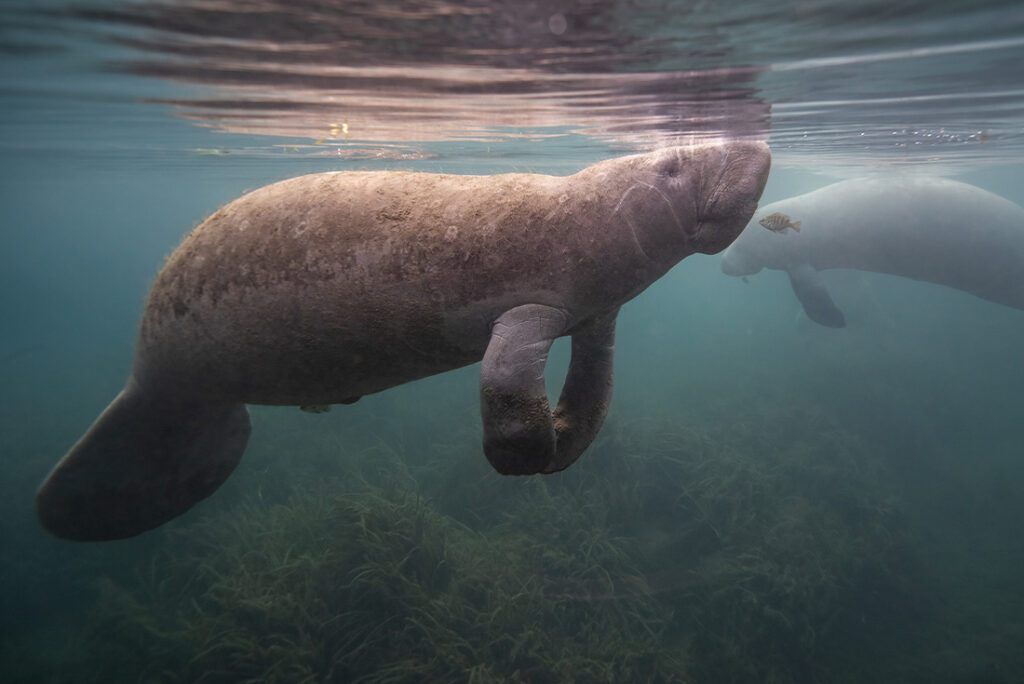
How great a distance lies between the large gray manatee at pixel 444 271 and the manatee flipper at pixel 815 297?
11.8 m

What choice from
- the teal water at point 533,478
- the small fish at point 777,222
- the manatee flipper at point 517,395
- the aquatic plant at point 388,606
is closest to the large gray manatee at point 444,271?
the manatee flipper at point 517,395

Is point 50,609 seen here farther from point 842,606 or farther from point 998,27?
point 998,27

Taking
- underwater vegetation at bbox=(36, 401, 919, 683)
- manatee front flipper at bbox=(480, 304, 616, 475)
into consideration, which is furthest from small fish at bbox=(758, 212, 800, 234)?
manatee front flipper at bbox=(480, 304, 616, 475)

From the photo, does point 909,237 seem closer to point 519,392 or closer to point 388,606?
point 388,606

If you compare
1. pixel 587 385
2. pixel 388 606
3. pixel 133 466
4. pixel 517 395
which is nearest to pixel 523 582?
pixel 388 606

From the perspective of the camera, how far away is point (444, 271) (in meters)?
2.17

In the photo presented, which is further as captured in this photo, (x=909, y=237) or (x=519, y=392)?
(x=909, y=237)

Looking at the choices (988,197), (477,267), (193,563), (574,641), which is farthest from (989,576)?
(193,563)

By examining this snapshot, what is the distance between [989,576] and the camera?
9.45 metres

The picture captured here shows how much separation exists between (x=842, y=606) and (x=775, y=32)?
785 cm

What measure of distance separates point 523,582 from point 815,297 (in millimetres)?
10369

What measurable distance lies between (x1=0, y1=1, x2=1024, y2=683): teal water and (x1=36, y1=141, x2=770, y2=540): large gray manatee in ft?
9.21

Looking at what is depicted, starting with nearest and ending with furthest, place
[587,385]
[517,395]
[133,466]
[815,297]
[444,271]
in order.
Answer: [517,395] < [444,271] < [587,385] < [133,466] < [815,297]

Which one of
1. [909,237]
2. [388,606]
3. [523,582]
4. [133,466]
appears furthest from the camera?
[909,237]
